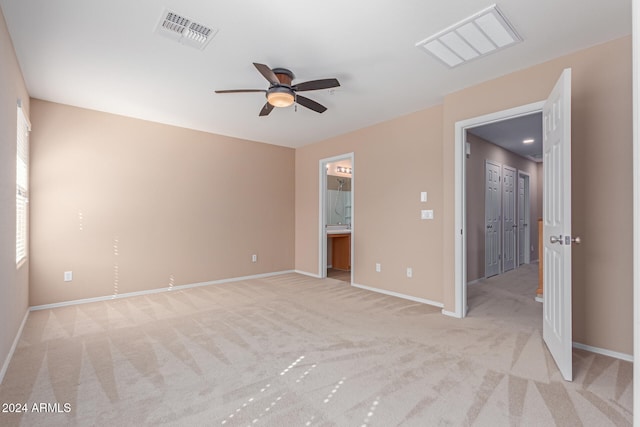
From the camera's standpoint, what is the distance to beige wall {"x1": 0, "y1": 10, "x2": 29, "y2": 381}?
2160 mm

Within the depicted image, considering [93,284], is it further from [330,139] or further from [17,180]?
[330,139]

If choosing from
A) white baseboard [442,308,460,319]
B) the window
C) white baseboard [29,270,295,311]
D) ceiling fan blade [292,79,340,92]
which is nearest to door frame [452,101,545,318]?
white baseboard [442,308,460,319]

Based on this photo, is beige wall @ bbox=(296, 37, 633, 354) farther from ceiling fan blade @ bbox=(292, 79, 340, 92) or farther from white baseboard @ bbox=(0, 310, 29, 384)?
white baseboard @ bbox=(0, 310, 29, 384)

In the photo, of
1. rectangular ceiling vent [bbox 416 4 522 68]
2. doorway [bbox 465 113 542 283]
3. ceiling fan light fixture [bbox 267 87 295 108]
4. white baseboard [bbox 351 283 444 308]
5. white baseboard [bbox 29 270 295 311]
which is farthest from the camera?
doorway [bbox 465 113 542 283]

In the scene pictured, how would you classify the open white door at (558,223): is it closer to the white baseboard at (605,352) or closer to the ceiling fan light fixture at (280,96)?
the white baseboard at (605,352)

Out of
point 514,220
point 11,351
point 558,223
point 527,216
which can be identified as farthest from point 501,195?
point 11,351

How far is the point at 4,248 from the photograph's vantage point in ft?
7.31

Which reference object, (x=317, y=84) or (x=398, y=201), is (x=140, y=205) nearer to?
(x=317, y=84)

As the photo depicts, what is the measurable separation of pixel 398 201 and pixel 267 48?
2621mm

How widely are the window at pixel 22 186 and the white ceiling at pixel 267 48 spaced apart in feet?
1.58

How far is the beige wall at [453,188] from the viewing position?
7.80 feet

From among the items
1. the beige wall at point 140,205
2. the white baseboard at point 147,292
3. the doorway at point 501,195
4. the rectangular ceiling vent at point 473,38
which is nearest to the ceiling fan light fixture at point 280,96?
the rectangular ceiling vent at point 473,38

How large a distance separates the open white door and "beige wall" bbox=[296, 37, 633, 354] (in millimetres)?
317

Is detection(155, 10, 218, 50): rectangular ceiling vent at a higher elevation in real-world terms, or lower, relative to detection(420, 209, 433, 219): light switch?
higher
